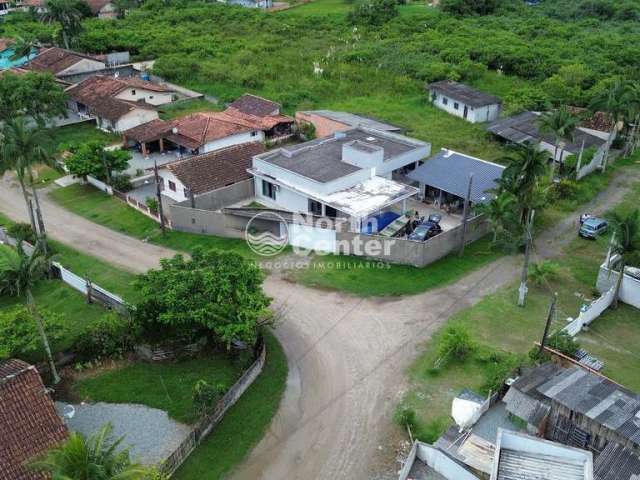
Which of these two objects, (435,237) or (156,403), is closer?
(156,403)

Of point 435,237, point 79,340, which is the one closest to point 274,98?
point 435,237

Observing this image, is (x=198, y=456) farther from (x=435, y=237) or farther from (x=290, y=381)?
(x=435, y=237)

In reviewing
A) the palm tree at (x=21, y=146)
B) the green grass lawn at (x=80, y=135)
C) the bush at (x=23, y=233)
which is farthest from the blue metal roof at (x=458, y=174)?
the green grass lawn at (x=80, y=135)

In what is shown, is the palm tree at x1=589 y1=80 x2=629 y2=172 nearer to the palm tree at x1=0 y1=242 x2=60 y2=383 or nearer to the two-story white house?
the two-story white house

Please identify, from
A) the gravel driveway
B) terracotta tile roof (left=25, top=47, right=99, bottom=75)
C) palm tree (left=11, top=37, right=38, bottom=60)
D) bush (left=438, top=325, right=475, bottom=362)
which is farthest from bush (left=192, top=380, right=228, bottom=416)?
palm tree (left=11, top=37, right=38, bottom=60)

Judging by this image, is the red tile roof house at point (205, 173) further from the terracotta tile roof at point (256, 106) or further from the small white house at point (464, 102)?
the small white house at point (464, 102)

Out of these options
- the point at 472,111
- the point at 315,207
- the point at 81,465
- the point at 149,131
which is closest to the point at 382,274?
the point at 315,207
